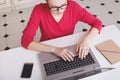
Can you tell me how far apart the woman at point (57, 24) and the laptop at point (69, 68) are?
0.04m

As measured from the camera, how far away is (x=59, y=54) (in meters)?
1.17

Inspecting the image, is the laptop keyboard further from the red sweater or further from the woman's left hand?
the red sweater

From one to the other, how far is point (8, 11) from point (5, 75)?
8.56ft

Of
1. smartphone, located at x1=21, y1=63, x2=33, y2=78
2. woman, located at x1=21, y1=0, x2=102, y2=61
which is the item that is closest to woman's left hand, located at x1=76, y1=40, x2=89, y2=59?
woman, located at x1=21, y1=0, x2=102, y2=61

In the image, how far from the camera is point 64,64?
1.11 m

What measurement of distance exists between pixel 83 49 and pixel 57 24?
36cm

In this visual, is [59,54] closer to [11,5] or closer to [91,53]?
[91,53]

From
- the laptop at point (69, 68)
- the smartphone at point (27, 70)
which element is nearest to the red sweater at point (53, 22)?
the smartphone at point (27, 70)

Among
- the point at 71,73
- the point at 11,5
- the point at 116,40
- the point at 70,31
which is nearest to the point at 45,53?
the point at 71,73

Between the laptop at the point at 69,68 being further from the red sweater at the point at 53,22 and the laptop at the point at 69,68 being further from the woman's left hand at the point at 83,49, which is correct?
the red sweater at the point at 53,22

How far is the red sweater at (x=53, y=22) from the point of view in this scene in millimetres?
1334

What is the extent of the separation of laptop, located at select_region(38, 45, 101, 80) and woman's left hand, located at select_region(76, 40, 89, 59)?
0.02 metres

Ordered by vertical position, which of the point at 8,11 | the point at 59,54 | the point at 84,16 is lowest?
the point at 8,11

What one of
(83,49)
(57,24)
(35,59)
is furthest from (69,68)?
(57,24)
